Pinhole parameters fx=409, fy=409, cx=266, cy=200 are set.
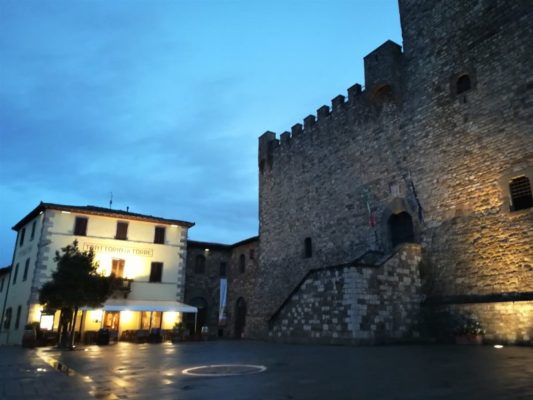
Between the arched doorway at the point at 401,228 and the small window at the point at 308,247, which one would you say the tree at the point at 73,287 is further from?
the arched doorway at the point at 401,228

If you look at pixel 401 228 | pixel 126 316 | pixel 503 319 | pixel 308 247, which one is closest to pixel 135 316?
pixel 126 316

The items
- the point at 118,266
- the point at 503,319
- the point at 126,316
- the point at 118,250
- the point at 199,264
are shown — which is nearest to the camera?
the point at 503,319

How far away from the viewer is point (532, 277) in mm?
10508

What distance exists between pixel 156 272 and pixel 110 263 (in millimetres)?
2665

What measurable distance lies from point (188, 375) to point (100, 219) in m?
18.7

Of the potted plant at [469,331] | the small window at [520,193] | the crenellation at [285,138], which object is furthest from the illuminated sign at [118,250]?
the small window at [520,193]

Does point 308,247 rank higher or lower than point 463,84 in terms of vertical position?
lower

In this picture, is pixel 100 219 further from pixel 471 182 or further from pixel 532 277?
pixel 532 277

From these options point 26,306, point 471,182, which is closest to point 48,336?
point 26,306

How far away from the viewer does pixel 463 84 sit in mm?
13188

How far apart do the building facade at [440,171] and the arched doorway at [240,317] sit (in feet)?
24.0

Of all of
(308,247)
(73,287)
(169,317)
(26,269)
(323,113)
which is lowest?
(169,317)

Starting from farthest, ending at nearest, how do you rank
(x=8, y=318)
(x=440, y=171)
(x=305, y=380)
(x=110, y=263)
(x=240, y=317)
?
1. (x=240, y=317)
2. (x=8, y=318)
3. (x=110, y=263)
4. (x=440, y=171)
5. (x=305, y=380)

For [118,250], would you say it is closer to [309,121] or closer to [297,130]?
[297,130]
